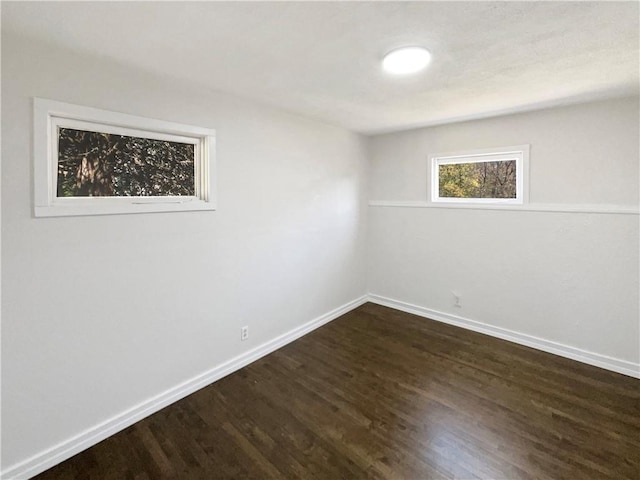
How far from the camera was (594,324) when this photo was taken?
2795mm

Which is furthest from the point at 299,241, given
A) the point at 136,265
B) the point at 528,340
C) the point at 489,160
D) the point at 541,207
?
the point at 528,340

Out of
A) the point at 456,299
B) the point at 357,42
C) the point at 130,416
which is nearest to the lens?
the point at 357,42

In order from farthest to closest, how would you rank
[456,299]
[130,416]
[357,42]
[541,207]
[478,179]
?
[456,299] < [478,179] < [541,207] < [130,416] < [357,42]

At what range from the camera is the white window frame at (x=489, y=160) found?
305 cm

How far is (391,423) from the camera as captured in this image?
2.07m

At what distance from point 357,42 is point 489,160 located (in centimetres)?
237

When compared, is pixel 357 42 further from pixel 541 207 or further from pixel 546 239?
pixel 546 239

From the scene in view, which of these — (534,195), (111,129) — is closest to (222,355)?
(111,129)

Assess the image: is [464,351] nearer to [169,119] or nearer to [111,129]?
[169,119]

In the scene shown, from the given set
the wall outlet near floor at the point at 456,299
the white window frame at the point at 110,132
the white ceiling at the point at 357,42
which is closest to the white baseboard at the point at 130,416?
the white window frame at the point at 110,132

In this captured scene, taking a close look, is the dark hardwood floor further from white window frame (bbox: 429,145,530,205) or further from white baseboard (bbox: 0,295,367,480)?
white window frame (bbox: 429,145,530,205)

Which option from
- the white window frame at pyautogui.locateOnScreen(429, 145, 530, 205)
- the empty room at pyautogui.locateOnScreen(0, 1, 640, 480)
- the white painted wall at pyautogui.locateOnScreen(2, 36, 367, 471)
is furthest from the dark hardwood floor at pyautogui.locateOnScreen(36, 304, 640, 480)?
the white window frame at pyautogui.locateOnScreen(429, 145, 530, 205)

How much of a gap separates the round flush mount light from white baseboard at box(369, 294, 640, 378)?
275 cm

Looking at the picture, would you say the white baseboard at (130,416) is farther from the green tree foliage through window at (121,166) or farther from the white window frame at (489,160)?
the white window frame at (489,160)
